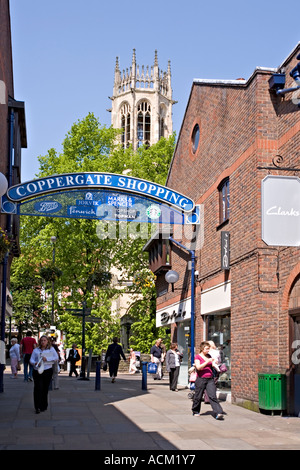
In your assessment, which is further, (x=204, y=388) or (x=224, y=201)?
(x=224, y=201)

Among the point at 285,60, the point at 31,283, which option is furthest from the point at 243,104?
the point at 31,283

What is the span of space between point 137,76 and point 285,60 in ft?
250

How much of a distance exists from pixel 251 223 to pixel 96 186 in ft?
17.3

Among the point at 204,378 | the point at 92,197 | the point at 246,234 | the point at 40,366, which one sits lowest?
the point at 204,378

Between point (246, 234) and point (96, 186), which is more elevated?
point (96, 186)

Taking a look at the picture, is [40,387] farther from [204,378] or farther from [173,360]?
[173,360]

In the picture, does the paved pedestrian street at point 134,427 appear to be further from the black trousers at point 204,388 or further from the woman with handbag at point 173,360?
the woman with handbag at point 173,360

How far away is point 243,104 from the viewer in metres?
16.5

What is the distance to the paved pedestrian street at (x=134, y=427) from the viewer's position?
32.2 ft

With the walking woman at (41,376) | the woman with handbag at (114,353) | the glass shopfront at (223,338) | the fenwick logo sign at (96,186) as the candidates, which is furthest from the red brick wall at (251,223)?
the woman with handbag at (114,353)

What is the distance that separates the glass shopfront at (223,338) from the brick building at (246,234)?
3 centimetres

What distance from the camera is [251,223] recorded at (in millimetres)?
15555

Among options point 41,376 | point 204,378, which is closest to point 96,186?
point 41,376
